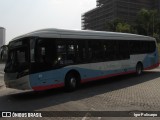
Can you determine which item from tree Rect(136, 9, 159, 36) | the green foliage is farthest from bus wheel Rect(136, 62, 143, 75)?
tree Rect(136, 9, 159, 36)

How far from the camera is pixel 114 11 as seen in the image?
5369 inches

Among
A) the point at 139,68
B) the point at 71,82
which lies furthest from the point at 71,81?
the point at 139,68

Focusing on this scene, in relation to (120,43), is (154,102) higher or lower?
lower

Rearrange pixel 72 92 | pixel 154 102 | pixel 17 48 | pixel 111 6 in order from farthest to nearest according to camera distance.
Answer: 1. pixel 111 6
2. pixel 72 92
3. pixel 17 48
4. pixel 154 102

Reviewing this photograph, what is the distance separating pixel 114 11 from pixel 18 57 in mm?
125243

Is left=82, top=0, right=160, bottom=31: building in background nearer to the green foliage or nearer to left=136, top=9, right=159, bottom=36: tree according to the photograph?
the green foliage

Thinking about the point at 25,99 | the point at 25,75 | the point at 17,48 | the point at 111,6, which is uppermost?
the point at 111,6

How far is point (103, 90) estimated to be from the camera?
15.2 metres

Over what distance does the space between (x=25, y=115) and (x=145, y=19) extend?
91.5 metres

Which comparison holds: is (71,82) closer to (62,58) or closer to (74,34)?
(62,58)

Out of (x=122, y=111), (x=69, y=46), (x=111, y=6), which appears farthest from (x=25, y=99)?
(x=111, y=6)

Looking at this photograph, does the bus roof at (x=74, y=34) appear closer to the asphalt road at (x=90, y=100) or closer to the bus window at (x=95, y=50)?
the bus window at (x=95, y=50)

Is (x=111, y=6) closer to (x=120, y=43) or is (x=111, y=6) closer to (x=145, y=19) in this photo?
(x=145, y=19)

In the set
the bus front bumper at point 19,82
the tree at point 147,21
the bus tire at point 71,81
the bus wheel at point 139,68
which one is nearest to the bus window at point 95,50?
the bus tire at point 71,81
